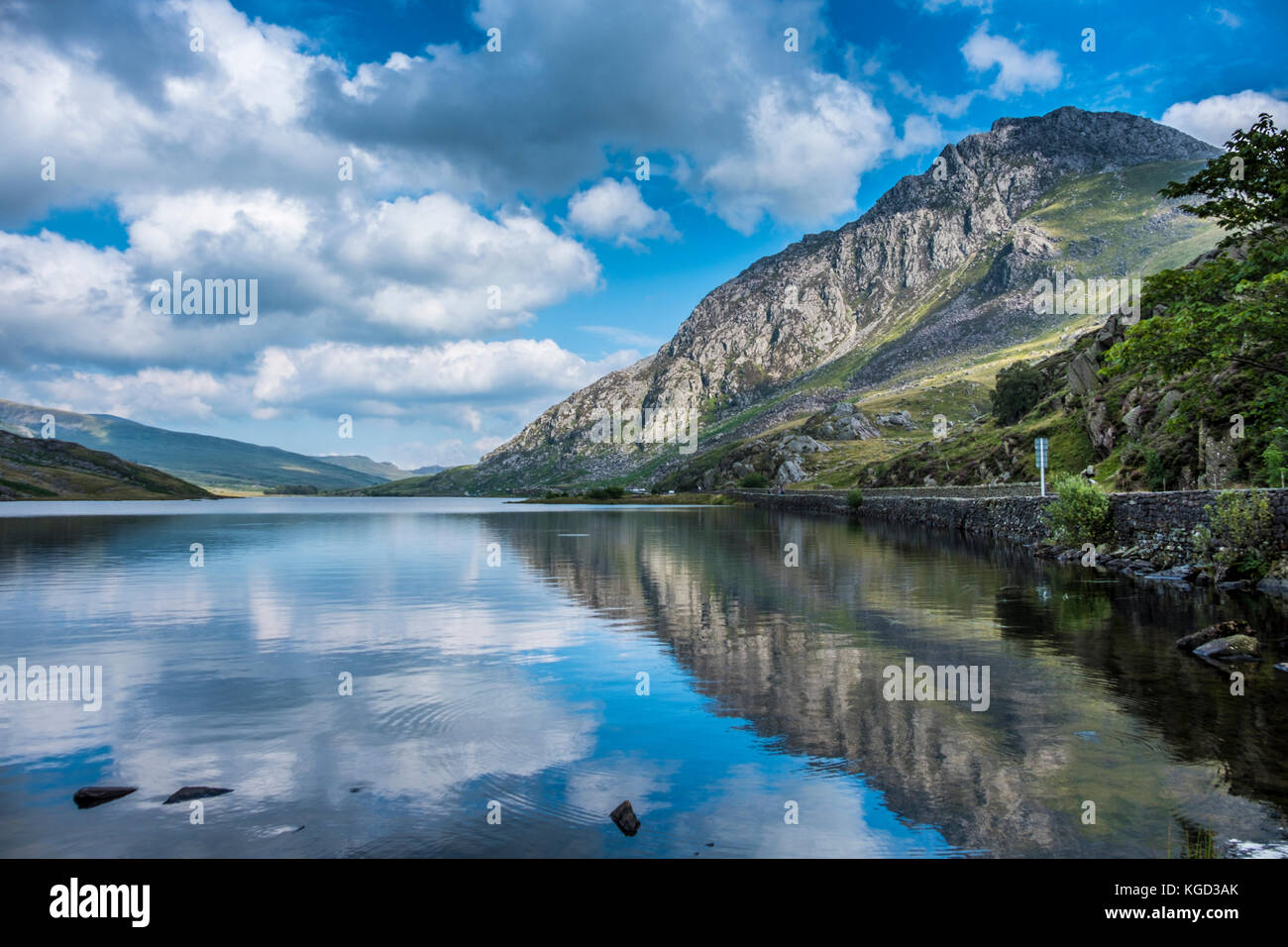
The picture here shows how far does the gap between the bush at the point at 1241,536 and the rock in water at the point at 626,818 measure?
35513mm

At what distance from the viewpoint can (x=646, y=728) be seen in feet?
55.0

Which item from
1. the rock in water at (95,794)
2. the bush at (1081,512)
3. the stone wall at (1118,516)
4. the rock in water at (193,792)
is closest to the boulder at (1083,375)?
the stone wall at (1118,516)

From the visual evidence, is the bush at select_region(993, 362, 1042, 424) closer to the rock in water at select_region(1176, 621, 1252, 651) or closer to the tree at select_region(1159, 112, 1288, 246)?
the tree at select_region(1159, 112, 1288, 246)

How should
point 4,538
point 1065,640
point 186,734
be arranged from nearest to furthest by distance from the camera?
point 186,734
point 1065,640
point 4,538

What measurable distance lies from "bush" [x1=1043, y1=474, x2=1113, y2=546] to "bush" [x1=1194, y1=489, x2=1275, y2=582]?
1366cm

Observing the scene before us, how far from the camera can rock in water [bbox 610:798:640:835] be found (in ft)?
36.8

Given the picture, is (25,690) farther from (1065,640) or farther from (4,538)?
(4,538)

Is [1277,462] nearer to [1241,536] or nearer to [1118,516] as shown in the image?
[1241,536]

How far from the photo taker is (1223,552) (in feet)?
119

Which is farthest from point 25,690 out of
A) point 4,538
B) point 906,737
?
point 4,538

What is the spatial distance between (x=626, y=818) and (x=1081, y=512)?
50.3 meters

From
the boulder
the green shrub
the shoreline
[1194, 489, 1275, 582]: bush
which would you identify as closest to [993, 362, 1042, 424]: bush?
the boulder

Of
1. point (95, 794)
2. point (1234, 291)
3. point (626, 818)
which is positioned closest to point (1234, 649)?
point (1234, 291)
